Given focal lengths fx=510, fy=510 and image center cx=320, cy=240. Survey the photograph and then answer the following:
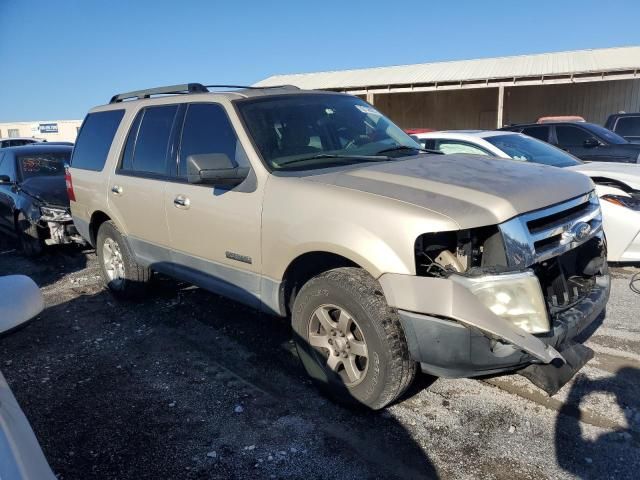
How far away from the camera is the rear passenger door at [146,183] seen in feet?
14.4

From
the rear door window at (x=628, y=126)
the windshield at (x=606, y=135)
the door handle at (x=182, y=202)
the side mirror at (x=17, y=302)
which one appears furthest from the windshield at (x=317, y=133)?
the rear door window at (x=628, y=126)

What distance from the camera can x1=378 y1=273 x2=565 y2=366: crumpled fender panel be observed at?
2.47m

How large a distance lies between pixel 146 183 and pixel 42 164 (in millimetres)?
4963

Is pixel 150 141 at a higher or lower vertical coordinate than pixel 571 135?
higher

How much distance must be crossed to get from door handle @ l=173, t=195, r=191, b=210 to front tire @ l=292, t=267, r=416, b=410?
1314 mm

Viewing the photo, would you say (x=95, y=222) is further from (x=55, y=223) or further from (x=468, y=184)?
(x=468, y=184)

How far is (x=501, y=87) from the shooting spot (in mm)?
20297

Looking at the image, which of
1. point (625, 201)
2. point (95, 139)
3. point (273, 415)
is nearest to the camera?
point (273, 415)

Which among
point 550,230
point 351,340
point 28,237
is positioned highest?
point 550,230

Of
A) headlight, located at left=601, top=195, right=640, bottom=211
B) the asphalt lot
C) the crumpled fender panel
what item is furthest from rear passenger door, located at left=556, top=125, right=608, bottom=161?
the crumpled fender panel

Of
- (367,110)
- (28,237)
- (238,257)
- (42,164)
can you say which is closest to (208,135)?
(238,257)

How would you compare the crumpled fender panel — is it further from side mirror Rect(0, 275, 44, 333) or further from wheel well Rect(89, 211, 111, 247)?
wheel well Rect(89, 211, 111, 247)

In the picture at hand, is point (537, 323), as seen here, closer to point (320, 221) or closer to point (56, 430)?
point (320, 221)

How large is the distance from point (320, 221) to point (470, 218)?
88cm
